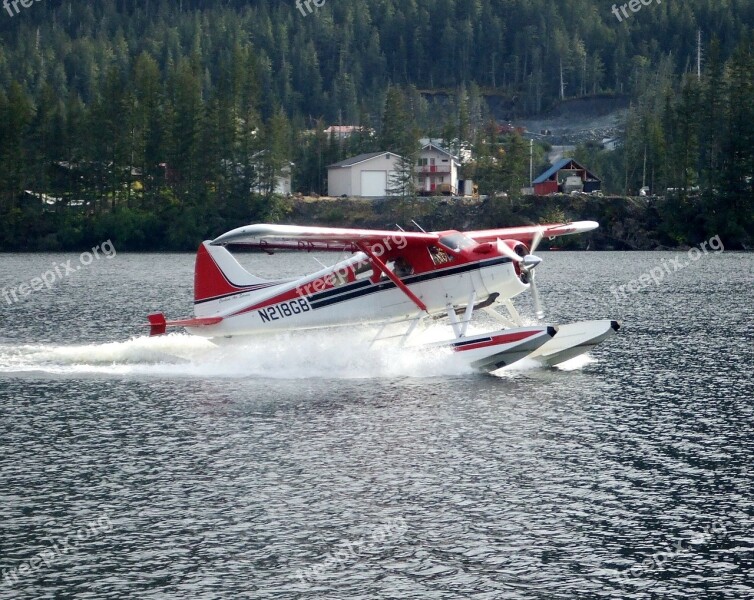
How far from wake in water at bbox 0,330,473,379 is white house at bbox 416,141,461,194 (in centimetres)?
7694

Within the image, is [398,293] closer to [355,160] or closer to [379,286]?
[379,286]

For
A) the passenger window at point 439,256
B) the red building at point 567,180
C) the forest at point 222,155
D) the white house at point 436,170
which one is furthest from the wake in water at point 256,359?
the red building at point 567,180

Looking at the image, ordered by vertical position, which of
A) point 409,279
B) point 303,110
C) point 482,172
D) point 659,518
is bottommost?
point 659,518

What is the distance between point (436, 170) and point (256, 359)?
3205 inches

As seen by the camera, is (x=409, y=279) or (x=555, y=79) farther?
(x=555, y=79)

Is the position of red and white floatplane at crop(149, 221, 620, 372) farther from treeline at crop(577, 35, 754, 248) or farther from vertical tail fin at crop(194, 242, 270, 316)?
treeline at crop(577, 35, 754, 248)

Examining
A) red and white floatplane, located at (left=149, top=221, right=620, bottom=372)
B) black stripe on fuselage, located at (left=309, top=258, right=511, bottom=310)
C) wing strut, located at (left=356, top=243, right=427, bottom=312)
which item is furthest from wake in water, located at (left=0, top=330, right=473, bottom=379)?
black stripe on fuselage, located at (left=309, top=258, right=511, bottom=310)

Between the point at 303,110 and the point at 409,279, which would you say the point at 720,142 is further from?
the point at 303,110

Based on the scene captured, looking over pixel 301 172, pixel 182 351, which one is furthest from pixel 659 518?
pixel 301 172

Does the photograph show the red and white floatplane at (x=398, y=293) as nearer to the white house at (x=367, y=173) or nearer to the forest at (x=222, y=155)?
the forest at (x=222, y=155)

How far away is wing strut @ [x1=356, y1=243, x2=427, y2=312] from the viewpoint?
21688 millimetres

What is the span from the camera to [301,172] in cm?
10450

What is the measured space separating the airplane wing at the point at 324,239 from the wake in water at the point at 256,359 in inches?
89.2

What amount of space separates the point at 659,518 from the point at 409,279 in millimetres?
10000
